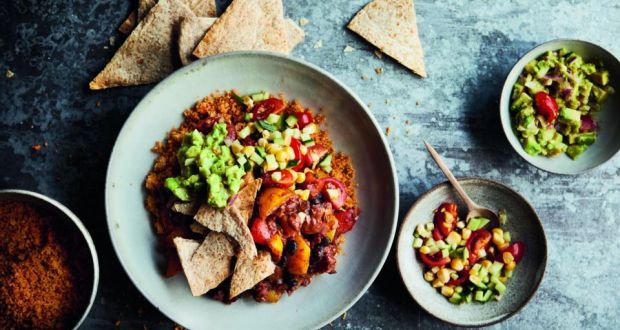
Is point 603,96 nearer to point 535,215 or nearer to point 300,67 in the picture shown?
point 535,215

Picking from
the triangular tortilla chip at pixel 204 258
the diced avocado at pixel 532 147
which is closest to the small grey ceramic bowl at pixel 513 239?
the diced avocado at pixel 532 147

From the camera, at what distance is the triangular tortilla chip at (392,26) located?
3.54 meters

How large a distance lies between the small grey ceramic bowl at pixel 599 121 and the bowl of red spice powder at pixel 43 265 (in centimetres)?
266

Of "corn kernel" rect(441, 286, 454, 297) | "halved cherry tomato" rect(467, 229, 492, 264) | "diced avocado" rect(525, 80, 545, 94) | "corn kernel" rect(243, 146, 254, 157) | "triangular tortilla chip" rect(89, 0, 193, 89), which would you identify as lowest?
"corn kernel" rect(441, 286, 454, 297)

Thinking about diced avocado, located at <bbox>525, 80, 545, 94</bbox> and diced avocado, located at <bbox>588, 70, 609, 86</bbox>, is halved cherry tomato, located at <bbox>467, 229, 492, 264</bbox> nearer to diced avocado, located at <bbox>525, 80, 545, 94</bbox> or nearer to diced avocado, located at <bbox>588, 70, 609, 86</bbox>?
diced avocado, located at <bbox>525, 80, 545, 94</bbox>

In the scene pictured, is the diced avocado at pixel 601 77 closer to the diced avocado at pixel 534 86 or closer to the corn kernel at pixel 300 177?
the diced avocado at pixel 534 86

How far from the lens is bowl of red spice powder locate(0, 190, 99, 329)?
3143 millimetres

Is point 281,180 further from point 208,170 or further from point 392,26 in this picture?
point 392,26

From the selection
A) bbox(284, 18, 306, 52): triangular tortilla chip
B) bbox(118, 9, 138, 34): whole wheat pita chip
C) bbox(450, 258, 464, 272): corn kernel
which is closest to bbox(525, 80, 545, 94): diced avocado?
bbox(450, 258, 464, 272): corn kernel

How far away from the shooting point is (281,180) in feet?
10.2

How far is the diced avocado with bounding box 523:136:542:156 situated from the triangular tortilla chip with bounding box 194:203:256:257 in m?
1.85

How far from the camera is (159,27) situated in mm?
3367

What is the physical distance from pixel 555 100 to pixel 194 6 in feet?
7.66

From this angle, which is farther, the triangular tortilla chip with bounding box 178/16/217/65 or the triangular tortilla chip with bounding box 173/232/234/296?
the triangular tortilla chip with bounding box 178/16/217/65
